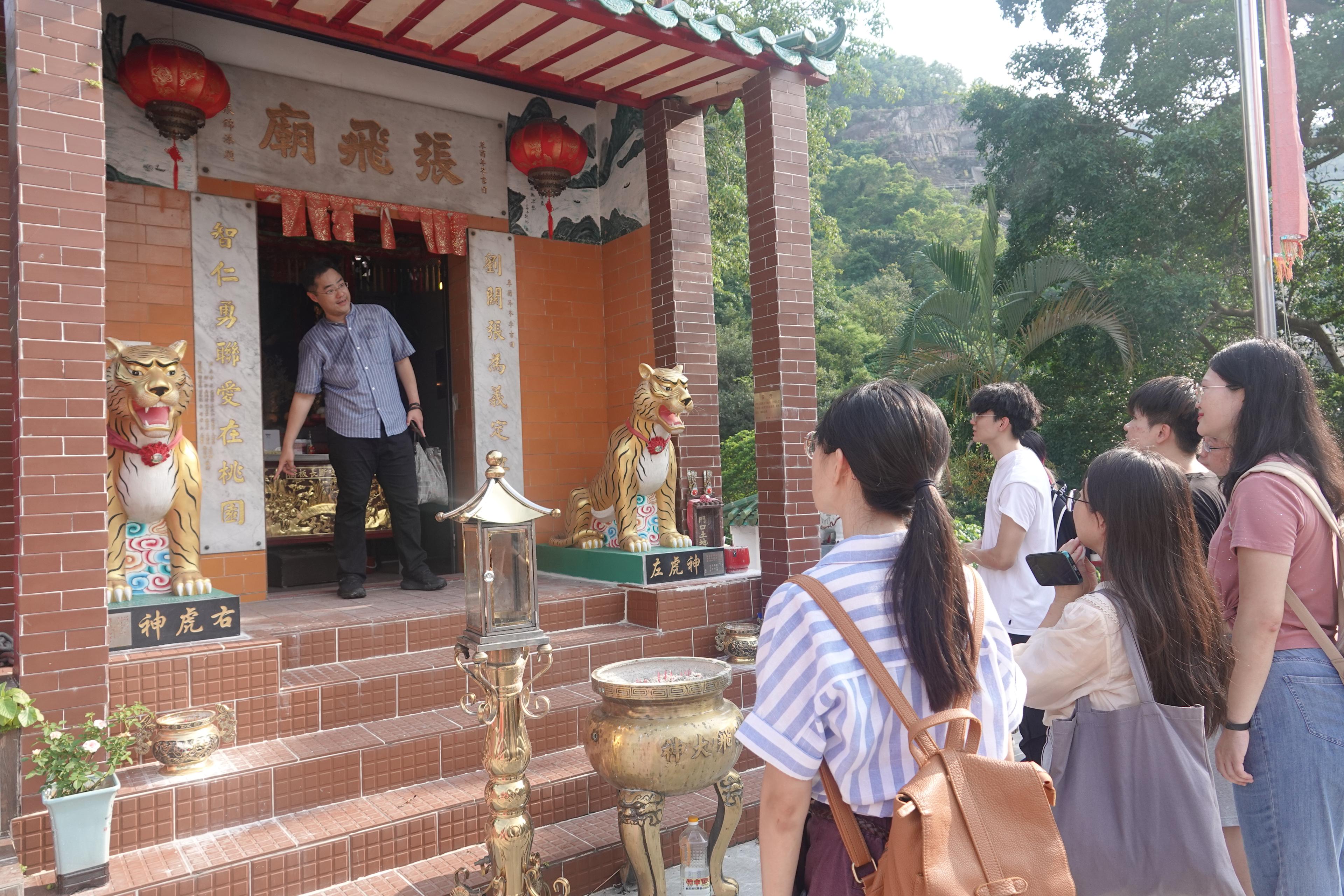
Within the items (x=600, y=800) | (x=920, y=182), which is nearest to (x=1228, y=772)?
(x=600, y=800)

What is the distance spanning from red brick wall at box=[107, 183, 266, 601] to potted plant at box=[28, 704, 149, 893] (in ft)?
7.96

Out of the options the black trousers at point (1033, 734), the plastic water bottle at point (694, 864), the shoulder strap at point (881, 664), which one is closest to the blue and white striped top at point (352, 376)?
the plastic water bottle at point (694, 864)

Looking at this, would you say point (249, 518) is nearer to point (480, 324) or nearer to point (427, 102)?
point (480, 324)

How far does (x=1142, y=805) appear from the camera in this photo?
2.00 metres

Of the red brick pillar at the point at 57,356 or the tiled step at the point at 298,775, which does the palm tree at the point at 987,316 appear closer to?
the tiled step at the point at 298,775

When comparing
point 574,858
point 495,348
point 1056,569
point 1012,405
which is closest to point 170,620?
point 574,858

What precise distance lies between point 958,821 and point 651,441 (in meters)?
4.31

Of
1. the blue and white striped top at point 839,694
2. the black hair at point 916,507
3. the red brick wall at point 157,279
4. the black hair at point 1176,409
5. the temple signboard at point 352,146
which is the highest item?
the temple signboard at point 352,146

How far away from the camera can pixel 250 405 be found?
552 cm

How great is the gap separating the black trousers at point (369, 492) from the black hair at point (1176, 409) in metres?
4.16

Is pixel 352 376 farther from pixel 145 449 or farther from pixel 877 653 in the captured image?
pixel 877 653

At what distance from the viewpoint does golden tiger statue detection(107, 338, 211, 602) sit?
154 inches

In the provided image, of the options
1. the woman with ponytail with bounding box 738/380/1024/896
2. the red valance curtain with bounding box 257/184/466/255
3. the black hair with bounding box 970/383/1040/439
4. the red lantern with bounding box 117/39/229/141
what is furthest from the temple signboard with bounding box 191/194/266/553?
the woman with ponytail with bounding box 738/380/1024/896

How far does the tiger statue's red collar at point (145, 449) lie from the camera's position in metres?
4.00
